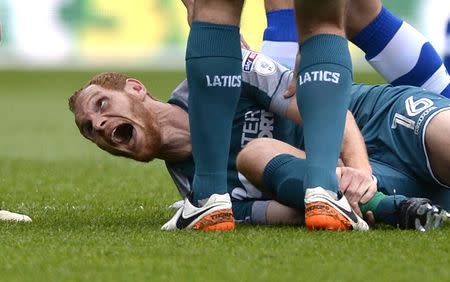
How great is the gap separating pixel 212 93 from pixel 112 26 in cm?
1361

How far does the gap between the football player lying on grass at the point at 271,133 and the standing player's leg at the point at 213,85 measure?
19cm

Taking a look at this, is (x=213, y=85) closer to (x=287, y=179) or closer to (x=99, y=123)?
(x=287, y=179)

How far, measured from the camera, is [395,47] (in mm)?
4160

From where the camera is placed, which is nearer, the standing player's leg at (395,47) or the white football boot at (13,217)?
the white football boot at (13,217)

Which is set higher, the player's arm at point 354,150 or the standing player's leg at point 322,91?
the standing player's leg at point 322,91

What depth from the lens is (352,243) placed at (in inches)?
114

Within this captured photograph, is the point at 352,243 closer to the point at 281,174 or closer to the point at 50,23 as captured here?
the point at 281,174

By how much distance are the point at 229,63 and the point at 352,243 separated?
2.17 ft

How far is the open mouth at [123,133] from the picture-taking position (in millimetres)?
3629

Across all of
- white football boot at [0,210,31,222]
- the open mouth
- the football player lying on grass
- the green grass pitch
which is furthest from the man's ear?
white football boot at [0,210,31,222]

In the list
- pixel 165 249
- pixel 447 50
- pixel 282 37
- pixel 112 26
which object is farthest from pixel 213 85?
pixel 112 26

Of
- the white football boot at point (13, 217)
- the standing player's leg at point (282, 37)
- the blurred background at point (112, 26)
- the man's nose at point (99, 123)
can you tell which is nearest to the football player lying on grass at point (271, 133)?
the man's nose at point (99, 123)

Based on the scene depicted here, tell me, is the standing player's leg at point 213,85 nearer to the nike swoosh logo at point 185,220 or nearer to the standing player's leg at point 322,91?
the nike swoosh logo at point 185,220

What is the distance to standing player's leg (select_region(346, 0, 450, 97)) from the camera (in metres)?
4.11
